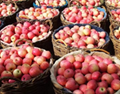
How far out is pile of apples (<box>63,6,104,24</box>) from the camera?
3.33 metres

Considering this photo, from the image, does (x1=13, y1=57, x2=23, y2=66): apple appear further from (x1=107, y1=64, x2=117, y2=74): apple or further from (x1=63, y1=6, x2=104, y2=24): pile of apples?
(x1=63, y1=6, x2=104, y2=24): pile of apples

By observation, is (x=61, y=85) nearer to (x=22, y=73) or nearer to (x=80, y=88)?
(x=80, y=88)

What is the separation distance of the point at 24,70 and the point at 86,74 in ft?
2.37

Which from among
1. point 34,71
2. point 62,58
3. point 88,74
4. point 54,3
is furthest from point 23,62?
point 54,3

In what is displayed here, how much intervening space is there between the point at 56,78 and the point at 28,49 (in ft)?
2.17

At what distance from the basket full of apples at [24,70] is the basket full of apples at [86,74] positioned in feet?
0.53

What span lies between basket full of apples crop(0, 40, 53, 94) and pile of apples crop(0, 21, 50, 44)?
1.33 feet

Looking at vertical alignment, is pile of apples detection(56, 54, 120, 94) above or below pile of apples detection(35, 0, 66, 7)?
below

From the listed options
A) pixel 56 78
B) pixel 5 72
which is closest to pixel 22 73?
pixel 5 72

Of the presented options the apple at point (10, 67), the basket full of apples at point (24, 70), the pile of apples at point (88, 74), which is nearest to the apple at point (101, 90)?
the pile of apples at point (88, 74)

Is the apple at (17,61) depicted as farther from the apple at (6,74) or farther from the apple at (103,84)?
the apple at (103,84)

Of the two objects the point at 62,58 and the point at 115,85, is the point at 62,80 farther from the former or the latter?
Answer: the point at 115,85

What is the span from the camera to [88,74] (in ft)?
6.09

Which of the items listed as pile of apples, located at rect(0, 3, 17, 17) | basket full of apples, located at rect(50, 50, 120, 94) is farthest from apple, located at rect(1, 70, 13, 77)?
pile of apples, located at rect(0, 3, 17, 17)
